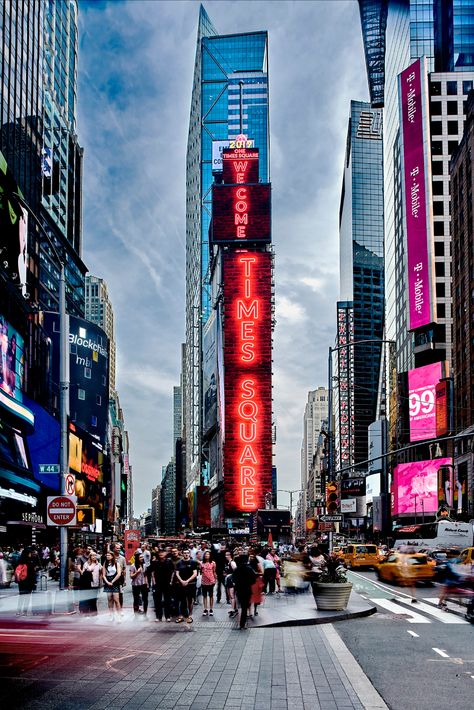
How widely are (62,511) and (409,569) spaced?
1963 cm

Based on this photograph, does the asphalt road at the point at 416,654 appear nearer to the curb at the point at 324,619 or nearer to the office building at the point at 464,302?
the curb at the point at 324,619

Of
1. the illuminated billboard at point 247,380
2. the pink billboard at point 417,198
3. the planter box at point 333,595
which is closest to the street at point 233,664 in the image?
the planter box at point 333,595

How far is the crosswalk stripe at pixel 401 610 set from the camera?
22.8 m

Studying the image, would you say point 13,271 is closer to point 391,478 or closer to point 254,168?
point 254,168

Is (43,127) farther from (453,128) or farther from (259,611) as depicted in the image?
(259,611)

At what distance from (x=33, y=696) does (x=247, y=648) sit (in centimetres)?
625

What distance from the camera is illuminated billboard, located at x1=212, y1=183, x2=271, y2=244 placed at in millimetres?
137750

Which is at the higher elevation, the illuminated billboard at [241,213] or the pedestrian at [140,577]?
the illuminated billboard at [241,213]

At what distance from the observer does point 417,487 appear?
120938mm

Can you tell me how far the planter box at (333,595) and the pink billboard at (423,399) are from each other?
89.0 meters

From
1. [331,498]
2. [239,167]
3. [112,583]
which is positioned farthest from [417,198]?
[112,583]

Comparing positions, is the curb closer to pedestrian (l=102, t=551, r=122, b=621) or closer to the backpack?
pedestrian (l=102, t=551, r=122, b=621)

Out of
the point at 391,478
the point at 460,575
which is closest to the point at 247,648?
the point at 460,575

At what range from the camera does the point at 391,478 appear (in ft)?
470
